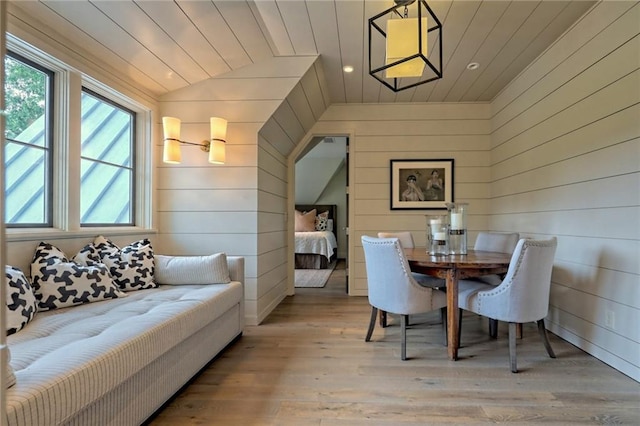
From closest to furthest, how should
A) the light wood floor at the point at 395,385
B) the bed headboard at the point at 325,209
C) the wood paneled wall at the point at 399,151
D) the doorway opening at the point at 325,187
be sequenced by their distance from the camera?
1. the light wood floor at the point at 395,385
2. the wood paneled wall at the point at 399,151
3. the doorway opening at the point at 325,187
4. the bed headboard at the point at 325,209

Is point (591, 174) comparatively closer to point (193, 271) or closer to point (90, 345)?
point (193, 271)

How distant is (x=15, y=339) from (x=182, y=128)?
2.19 m

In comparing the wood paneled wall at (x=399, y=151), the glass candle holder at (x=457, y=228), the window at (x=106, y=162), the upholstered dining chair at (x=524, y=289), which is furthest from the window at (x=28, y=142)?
the upholstered dining chair at (x=524, y=289)

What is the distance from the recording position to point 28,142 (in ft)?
6.90

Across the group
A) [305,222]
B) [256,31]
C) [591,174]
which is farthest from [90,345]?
[305,222]

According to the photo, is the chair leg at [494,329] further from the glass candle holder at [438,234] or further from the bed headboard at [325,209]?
the bed headboard at [325,209]

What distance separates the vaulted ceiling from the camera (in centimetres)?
217

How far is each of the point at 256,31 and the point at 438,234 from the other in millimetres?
2203

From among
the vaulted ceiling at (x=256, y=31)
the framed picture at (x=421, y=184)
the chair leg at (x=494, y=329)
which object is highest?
the vaulted ceiling at (x=256, y=31)

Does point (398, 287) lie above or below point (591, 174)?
below

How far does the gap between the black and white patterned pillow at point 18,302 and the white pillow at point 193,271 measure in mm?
859

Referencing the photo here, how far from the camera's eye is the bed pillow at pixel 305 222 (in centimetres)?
730

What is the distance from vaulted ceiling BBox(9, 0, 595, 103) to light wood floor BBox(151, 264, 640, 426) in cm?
236

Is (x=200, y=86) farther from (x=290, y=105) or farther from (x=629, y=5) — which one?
(x=629, y=5)
